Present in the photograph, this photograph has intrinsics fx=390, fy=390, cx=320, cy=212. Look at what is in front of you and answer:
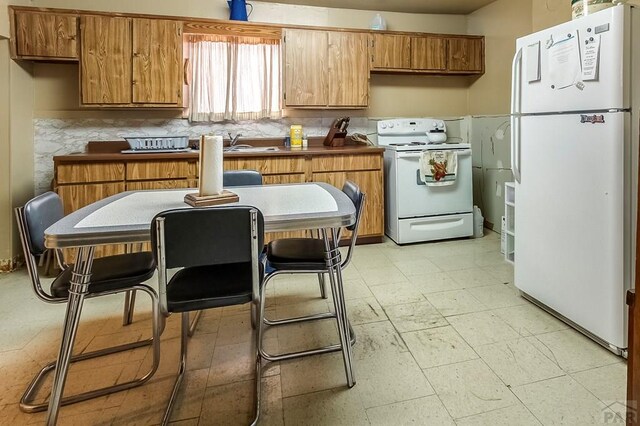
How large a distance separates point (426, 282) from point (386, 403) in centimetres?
140

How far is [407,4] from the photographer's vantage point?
405 cm

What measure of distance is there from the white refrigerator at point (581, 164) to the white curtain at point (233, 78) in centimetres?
239

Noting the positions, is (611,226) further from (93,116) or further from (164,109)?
(93,116)

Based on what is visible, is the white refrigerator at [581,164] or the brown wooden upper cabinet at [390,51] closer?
the white refrigerator at [581,164]

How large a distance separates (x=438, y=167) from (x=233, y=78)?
2.18 m

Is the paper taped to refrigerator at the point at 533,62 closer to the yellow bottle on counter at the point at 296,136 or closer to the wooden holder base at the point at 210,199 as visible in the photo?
the wooden holder base at the point at 210,199

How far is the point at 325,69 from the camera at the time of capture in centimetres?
382

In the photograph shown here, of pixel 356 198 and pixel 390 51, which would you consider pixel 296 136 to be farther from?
pixel 356 198

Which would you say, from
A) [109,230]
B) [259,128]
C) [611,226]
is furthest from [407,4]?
[109,230]

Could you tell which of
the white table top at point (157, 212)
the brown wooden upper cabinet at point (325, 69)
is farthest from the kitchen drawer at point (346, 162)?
the white table top at point (157, 212)

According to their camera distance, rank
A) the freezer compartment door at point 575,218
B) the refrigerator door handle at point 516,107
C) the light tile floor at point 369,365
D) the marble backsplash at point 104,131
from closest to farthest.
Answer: the light tile floor at point 369,365, the freezer compartment door at point 575,218, the refrigerator door handle at point 516,107, the marble backsplash at point 104,131

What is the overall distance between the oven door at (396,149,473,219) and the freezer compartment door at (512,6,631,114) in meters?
1.41

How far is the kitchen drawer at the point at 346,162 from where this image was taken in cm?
364

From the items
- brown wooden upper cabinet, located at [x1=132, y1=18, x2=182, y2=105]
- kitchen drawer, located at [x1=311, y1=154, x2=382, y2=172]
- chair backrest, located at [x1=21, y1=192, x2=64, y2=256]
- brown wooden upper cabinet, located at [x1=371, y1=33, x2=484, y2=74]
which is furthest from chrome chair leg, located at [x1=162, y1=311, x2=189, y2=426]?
brown wooden upper cabinet, located at [x1=371, y1=33, x2=484, y2=74]
